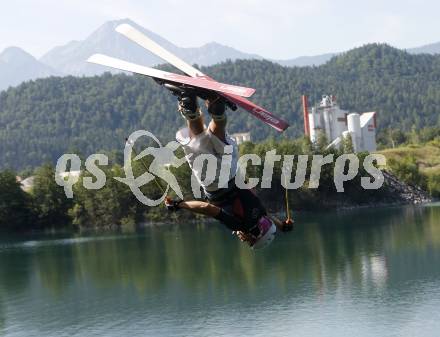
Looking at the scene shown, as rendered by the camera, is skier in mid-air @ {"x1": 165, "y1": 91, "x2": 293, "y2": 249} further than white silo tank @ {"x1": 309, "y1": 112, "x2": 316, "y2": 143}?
No

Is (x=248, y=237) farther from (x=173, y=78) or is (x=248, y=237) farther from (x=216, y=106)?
(x=173, y=78)

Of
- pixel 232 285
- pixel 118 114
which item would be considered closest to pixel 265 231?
pixel 232 285

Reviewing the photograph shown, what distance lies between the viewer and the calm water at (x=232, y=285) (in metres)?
26.1

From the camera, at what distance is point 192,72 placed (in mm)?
6602

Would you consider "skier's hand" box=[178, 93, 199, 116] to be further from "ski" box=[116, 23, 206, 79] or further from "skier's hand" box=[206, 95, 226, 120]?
"ski" box=[116, 23, 206, 79]

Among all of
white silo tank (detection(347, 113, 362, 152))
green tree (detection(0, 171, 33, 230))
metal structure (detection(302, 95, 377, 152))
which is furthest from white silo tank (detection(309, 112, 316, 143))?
green tree (detection(0, 171, 33, 230))

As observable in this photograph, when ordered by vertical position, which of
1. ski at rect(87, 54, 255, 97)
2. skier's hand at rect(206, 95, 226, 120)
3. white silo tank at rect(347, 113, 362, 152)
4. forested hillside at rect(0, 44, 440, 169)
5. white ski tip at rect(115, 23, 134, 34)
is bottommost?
skier's hand at rect(206, 95, 226, 120)

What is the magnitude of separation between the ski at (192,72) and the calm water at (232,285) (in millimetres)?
18624

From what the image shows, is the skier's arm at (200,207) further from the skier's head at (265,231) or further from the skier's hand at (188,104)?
the skier's hand at (188,104)

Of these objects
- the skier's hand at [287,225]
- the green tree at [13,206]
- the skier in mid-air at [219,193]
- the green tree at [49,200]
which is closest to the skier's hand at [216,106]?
the skier in mid-air at [219,193]

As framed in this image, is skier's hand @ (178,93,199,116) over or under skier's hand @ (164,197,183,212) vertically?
over

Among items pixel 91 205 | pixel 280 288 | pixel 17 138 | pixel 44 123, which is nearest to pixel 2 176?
pixel 91 205

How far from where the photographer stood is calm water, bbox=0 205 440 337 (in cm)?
2608

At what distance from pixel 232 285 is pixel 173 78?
27.3 meters
